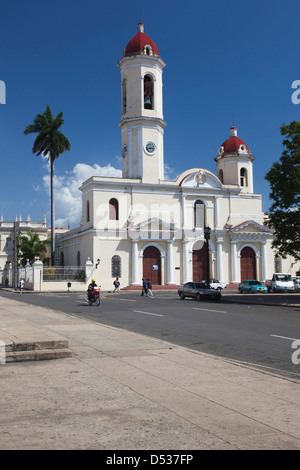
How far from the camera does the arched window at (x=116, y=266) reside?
50.4 meters

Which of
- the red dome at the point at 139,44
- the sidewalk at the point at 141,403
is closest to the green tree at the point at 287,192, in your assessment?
the sidewalk at the point at 141,403

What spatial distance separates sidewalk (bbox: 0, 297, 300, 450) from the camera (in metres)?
4.38

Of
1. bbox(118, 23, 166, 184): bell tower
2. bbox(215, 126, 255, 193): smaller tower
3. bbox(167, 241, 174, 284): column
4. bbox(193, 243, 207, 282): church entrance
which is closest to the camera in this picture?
bbox(167, 241, 174, 284): column

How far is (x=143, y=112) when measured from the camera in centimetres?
5334

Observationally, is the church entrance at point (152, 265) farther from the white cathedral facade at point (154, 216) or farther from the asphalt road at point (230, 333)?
the asphalt road at point (230, 333)

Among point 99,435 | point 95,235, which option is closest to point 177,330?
point 99,435

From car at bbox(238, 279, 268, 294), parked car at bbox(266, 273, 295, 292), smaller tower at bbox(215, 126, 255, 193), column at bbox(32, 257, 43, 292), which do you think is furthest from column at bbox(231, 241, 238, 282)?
column at bbox(32, 257, 43, 292)

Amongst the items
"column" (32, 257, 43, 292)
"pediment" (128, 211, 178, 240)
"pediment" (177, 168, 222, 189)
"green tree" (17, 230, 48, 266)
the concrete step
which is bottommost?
the concrete step

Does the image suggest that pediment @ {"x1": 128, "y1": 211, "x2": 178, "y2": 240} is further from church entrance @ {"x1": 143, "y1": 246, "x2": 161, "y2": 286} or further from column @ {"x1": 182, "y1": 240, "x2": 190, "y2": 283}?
column @ {"x1": 182, "y1": 240, "x2": 190, "y2": 283}

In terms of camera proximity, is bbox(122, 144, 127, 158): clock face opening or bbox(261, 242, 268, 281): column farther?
bbox(261, 242, 268, 281): column

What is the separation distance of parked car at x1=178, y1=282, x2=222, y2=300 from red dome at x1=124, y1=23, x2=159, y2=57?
3200 cm

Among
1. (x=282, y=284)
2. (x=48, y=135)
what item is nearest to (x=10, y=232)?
(x=48, y=135)

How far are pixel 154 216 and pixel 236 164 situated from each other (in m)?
14.3

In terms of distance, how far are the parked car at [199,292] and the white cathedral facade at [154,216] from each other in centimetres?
1773
